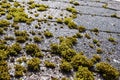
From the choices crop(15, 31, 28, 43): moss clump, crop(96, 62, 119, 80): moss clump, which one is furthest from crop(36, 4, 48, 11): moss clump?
crop(96, 62, 119, 80): moss clump

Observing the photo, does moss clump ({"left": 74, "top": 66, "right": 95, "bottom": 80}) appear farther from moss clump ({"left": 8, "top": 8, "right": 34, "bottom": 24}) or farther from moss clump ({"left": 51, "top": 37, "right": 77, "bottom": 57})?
moss clump ({"left": 8, "top": 8, "right": 34, "bottom": 24})

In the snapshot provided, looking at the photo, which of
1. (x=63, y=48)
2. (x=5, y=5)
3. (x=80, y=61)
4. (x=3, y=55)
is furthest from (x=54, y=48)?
(x=5, y=5)

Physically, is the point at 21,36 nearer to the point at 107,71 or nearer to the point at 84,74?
the point at 84,74

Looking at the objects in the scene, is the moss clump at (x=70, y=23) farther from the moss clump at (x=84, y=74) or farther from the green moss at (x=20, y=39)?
the moss clump at (x=84, y=74)

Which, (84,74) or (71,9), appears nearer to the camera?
(84,74)

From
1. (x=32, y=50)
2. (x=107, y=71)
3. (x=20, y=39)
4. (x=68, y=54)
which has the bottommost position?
(x=107, y=71)
